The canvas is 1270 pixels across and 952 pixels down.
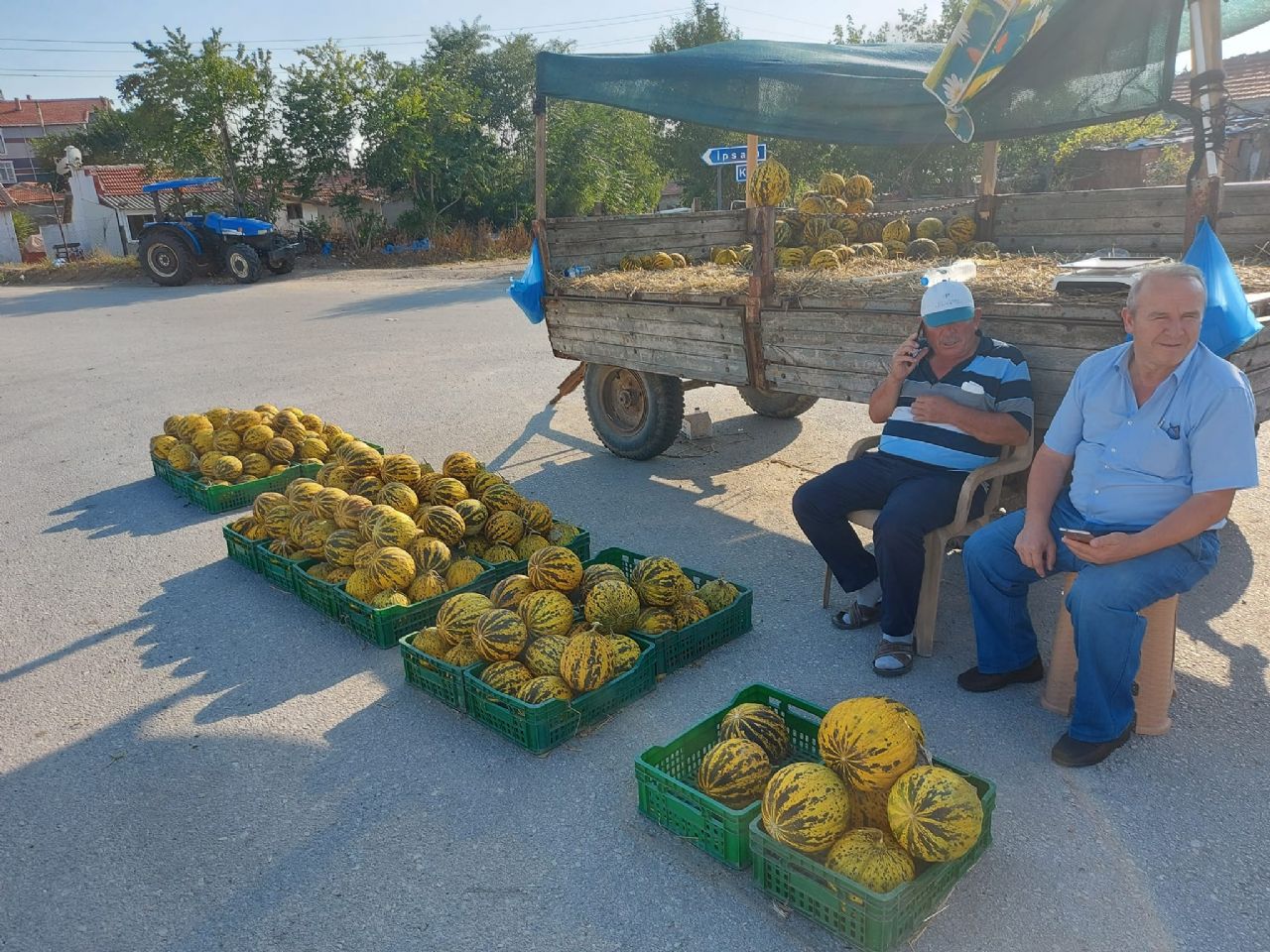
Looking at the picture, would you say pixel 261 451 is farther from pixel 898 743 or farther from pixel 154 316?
pixel 154 316

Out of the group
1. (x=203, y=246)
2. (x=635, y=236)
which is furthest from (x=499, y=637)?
(x=203, y=246)

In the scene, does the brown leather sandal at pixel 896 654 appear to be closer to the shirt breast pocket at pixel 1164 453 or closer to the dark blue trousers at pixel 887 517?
the dark blue trousers at pixel 887 517

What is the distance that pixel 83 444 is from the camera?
316 inches

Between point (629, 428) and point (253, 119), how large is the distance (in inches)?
879

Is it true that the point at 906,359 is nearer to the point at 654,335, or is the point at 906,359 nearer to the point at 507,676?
the point at 507,676

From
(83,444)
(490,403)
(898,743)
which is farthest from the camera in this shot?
(490,403)

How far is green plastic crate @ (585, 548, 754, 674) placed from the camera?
3.83 m

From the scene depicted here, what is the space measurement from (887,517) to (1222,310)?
1495 mm

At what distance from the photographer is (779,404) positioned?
25.2 feet

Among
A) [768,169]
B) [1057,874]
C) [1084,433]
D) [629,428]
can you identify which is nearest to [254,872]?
[1057,874]

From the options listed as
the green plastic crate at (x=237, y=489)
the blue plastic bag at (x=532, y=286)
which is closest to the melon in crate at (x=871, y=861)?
the green plastic crate at (x=237, y=489)

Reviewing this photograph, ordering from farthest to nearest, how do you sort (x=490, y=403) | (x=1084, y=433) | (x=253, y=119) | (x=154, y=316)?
(x=253, y=119), (x=154, y=316), (x=490, y=403), (x=1084, y=433)

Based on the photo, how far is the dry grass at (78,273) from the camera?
24.5 meters

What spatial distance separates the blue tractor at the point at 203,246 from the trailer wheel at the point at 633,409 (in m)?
16.8
